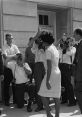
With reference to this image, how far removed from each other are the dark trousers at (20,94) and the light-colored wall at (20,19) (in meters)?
1.88

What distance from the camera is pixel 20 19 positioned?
9.27 m

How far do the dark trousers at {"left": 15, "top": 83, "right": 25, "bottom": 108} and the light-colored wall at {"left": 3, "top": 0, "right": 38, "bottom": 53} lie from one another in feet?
6.18

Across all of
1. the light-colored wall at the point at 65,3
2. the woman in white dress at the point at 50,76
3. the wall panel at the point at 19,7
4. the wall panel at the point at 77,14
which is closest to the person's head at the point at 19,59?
the woman in white dress at the point at 50,76

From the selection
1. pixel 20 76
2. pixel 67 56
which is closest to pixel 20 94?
pixel 20 76

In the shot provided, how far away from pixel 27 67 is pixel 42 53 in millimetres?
1267

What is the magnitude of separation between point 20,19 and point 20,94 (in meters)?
2.65

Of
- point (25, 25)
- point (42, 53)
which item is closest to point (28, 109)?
point (42, 53)

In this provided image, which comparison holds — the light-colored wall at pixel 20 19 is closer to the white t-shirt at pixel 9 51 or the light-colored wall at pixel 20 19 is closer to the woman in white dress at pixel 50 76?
the white t-shirt at pixel 9 51

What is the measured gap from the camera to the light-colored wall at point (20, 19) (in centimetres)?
894

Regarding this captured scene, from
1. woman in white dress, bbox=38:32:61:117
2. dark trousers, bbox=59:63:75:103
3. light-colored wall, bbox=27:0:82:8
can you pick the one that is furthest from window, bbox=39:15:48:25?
woman in white dress, bbox=38:32:61:117

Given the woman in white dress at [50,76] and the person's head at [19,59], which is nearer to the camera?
the woman in white dress at [50,76]

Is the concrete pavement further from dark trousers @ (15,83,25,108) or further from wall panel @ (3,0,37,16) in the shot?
wall panel @ (3,0,37,16)

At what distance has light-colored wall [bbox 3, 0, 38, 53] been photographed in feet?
29.3

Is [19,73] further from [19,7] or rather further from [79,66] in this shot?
[79,66]
